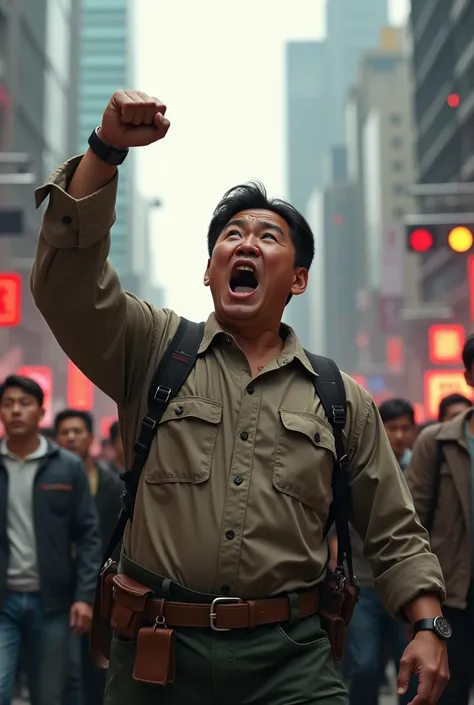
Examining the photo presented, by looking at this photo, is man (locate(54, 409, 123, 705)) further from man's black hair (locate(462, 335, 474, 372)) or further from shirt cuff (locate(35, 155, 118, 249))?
shirt cuff (locate(35, 155, 118, 249))

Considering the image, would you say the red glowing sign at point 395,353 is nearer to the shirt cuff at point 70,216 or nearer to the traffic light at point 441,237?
the traffic light at point 441,237

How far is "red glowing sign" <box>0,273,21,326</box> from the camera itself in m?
16.0

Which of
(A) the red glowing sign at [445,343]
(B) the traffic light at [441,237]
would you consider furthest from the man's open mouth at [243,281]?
(A) the red glowing sign at [445,343]

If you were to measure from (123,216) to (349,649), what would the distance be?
138087 millimetres

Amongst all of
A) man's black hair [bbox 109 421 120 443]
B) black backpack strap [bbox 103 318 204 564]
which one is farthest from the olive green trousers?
man's black hair [bbox 109 421 120 443]

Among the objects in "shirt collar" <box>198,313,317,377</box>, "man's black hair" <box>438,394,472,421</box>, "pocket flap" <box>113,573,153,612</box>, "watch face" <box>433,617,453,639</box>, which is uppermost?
"shirt collar" <box>198,313,317,377</box>

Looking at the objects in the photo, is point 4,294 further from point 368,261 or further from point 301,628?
point 368,261

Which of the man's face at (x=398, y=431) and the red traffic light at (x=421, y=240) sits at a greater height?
the red traffic light at (x=421, y=240)

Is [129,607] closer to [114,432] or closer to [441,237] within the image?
[114,432]

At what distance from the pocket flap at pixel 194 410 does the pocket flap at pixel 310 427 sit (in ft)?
0.63

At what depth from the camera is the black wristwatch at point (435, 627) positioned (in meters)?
2.93

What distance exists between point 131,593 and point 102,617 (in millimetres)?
359

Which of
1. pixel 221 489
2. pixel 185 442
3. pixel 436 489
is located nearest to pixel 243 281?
pixel 185 442

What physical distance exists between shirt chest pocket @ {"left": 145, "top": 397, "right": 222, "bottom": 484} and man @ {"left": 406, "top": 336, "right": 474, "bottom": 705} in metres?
2.43
